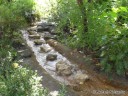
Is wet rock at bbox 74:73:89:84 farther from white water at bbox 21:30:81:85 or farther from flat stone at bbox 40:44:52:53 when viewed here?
flat stone at bbox 40:44:52:53

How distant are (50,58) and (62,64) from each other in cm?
83

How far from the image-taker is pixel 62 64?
23.0 feet

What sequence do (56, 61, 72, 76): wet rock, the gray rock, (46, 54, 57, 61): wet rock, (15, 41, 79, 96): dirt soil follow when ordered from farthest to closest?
1. the gray rock
2. (46, 54, 57, 61): wet rock
3. (56, 61, 72, 76): wet rock
4. (15, 41, 79, 96): dirt soil

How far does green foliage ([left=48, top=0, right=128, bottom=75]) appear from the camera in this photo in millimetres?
5746

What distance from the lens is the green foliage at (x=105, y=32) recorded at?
575cm

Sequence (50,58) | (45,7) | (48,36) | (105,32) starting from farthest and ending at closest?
(45,7), (48,36), (50,58), (105,32)

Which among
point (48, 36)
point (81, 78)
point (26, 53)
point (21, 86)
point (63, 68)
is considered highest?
point (21, 86)

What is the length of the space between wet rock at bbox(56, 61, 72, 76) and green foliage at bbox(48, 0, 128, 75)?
2.33 ft

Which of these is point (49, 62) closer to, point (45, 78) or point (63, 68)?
point (63, 68)

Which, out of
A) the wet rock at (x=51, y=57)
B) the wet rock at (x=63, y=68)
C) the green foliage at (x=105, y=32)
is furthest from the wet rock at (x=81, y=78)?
the wet rock at (x=51, y=57)

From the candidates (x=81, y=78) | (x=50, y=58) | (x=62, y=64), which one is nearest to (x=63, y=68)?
(x=62, y=64)

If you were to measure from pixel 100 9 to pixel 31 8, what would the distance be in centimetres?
540

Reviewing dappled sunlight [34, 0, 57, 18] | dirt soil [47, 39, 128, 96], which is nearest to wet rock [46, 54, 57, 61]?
dirt soil [47, 39, 128, 96]

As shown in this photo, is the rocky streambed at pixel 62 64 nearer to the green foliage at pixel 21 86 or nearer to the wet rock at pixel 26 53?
the wet rock at pixel 26 53
